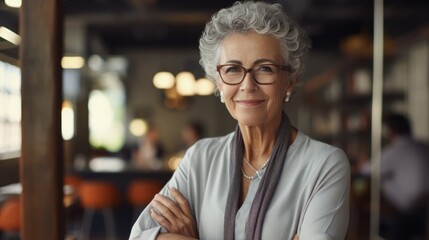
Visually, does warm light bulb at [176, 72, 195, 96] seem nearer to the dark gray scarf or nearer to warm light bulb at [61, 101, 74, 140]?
warm light bulb at [61, 101, 74, 140]

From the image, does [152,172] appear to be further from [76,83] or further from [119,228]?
[76,83]

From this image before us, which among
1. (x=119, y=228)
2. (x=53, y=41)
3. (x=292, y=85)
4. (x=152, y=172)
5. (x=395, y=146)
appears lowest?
(x=119, y=228)

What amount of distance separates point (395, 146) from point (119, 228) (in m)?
4.32

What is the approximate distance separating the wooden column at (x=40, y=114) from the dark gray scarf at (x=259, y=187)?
70 centimetres

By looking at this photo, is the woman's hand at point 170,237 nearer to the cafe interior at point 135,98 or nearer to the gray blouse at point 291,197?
the gray blouse at point 291,197

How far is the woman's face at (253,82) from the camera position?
1.65m

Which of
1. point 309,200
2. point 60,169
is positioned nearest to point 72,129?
point 60,169

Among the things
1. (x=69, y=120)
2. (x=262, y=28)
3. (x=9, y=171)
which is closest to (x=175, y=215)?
(x=262, y=28)

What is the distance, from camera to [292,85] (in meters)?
1.74

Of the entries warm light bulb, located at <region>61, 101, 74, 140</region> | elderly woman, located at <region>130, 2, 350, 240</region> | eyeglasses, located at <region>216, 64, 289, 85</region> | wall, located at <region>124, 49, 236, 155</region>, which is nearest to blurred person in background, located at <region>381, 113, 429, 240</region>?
elderly woman, located at <region>130, 2, 350, 240</region>

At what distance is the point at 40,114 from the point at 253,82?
0.83 meters

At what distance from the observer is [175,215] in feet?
5.66

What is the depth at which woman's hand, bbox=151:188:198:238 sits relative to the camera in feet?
5.62

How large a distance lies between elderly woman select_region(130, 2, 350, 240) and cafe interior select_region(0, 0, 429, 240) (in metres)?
0.21
